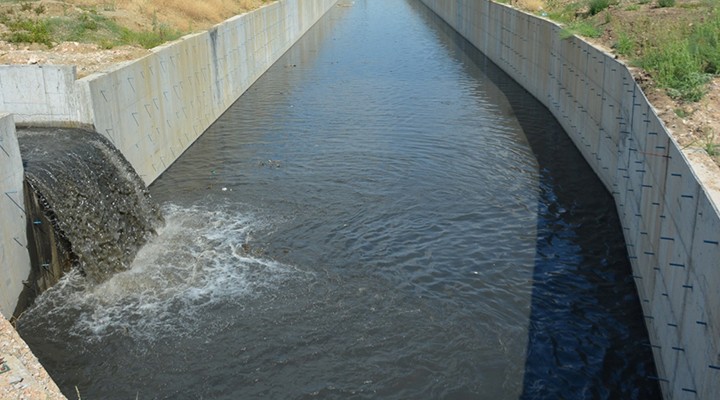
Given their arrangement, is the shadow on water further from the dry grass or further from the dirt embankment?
the dry grass

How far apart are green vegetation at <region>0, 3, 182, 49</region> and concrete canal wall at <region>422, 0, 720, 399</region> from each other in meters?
12.0

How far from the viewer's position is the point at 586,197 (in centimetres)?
1700

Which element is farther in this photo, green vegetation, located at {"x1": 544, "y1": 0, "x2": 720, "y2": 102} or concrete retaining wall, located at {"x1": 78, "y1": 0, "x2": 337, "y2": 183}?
concrete retaining wall, located at {"x1": 78, "y1": 0, "x2": 337, "y2": 183}

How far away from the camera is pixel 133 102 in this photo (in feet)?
56.7

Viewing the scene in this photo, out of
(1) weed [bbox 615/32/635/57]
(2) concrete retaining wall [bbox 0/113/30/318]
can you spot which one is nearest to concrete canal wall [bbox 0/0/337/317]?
(2) concrete retaining wall [bbox 0/113/30/318]

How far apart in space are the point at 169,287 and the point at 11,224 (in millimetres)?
2680

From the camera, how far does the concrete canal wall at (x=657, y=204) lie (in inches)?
319

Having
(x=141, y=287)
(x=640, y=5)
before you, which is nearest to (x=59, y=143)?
(x=141, y=287)

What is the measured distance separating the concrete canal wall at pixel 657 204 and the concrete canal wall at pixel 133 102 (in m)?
9.50

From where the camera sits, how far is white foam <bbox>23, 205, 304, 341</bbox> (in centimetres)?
1164

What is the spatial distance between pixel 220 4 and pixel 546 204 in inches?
769

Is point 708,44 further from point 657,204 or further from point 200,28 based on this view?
point 200,28

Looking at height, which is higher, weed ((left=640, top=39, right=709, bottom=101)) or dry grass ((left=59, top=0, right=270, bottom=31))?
dry grass ((left=59, top=0, right=270, bottom=31))

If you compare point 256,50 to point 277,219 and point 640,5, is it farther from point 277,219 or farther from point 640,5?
point 277,219
